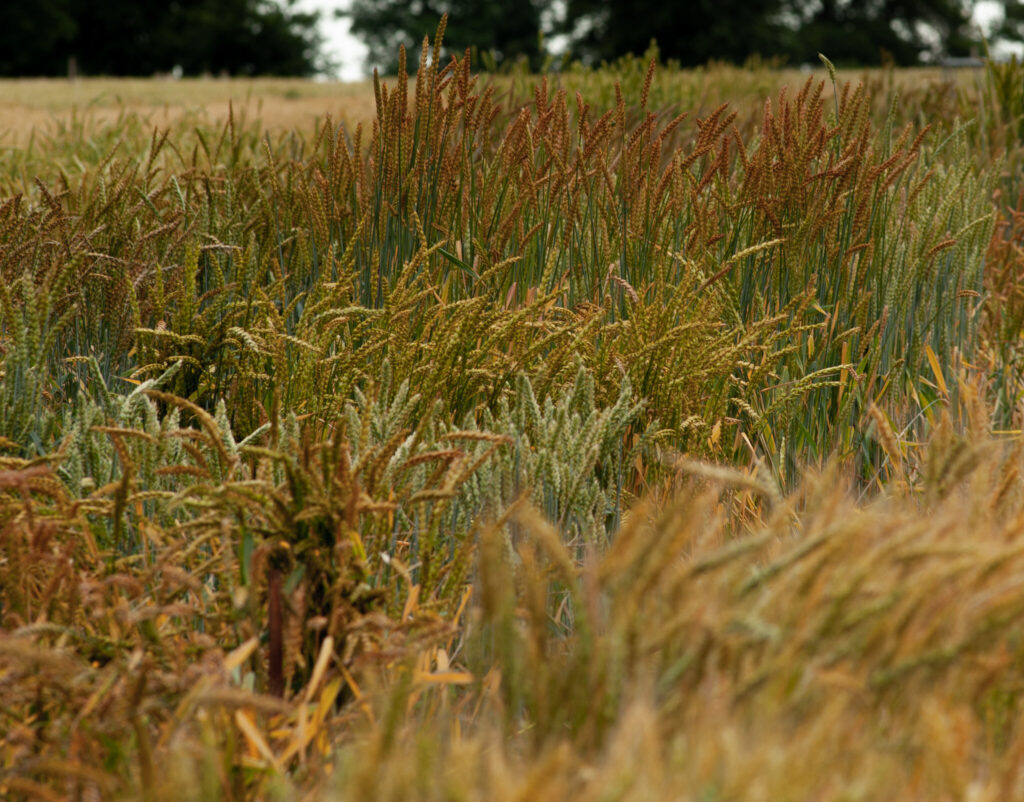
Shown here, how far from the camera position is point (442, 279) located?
2895 mm

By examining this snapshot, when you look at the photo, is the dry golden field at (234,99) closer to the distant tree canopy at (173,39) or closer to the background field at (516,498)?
the background field at (516,498)

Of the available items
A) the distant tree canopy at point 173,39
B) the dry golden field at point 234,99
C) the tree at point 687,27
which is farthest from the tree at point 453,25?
the dry golden field at point 234,99

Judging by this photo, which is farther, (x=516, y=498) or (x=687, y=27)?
(x=687, y=27)

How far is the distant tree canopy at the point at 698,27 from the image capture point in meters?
25.3

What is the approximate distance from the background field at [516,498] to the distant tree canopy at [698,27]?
2216 centimetres

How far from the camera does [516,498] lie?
1718 mm

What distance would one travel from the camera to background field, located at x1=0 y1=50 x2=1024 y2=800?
0.97 metres

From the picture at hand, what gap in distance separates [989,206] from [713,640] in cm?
309

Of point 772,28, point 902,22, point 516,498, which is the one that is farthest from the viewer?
point 902,22

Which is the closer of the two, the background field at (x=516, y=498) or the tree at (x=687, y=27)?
the background field at (x=516, y=498)

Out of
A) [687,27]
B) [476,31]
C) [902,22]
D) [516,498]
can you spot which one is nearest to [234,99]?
[516,498]

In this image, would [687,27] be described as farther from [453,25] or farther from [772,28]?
[453,25]

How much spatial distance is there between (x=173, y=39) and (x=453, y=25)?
6.96 m

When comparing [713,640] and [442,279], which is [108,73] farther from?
[713,640]
